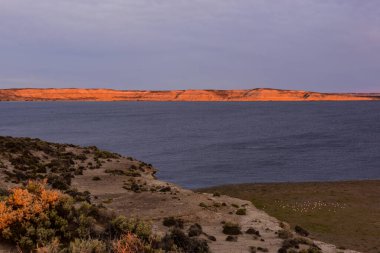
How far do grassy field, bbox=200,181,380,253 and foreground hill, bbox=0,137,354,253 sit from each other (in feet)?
11.4

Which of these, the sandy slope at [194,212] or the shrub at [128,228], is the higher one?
the shrub at [128,228]

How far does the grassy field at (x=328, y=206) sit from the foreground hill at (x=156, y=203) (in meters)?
3.48

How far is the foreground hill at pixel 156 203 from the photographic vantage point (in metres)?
21.5

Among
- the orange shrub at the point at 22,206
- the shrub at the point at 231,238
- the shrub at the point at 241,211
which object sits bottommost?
the shrub at the point at 241,211

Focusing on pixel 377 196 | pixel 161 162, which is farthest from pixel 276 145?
pixel 377 196

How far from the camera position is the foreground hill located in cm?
2153

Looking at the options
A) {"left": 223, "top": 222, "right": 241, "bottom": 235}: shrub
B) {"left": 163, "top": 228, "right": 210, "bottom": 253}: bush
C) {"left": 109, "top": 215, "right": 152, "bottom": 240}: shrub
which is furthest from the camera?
{"left": 223, "top": 222, "right": 241, "bottom": 235}: shrub

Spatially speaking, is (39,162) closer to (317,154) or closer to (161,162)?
(161,162)

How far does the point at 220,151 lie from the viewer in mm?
83875

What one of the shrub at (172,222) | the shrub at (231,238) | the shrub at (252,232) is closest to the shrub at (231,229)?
the shrub at (252,232)

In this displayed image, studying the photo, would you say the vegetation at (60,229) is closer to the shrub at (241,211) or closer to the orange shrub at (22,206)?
the orange shrub at (22,206)

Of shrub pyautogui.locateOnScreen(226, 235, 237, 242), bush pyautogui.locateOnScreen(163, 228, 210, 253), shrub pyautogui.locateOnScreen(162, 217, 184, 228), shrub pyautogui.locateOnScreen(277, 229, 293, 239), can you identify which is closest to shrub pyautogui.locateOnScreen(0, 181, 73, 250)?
bush pyautogui.locateOnScreen(163, 228, 210, 253)

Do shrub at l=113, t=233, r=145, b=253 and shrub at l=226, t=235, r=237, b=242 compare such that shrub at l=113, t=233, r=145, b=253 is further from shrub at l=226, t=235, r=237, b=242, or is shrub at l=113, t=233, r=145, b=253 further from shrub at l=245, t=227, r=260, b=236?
shrub at l=245, t=227, r=260, b=236

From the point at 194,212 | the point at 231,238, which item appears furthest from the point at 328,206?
the point at 231,238
